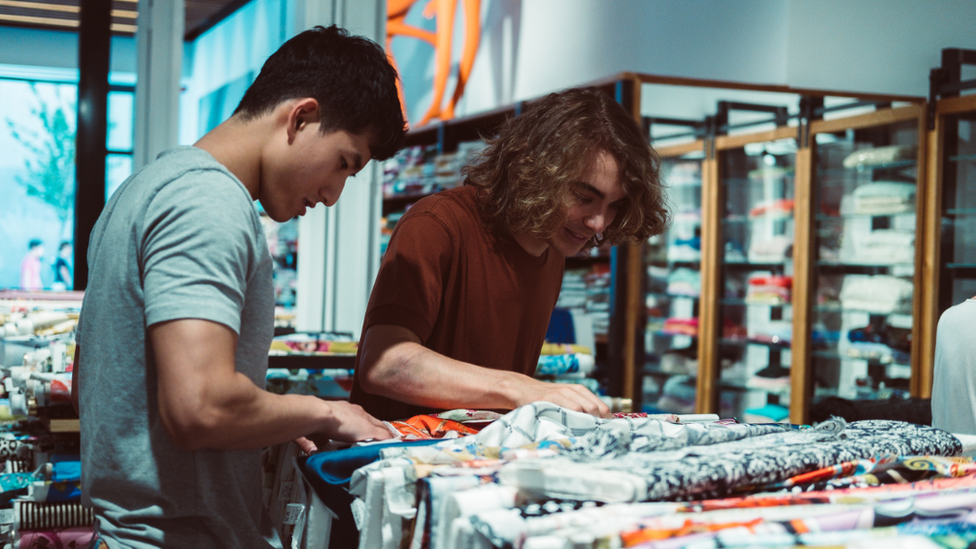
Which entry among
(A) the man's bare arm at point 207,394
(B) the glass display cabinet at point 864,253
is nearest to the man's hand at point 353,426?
(A) the man's bare arm at point 207,394

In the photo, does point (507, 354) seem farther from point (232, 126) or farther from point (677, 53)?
point (677, 53)

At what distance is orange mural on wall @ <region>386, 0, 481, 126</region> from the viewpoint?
20.4 feet

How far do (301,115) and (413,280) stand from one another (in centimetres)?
53

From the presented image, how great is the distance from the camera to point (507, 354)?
1775mm

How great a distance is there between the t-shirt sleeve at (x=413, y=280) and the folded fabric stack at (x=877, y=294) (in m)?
4.36

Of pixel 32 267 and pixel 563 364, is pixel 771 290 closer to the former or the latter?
pixel 563 364

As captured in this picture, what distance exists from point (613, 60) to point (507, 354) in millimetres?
3546

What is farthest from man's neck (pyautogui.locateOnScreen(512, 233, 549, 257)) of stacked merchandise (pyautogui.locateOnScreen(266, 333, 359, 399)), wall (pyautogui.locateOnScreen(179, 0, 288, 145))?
wall (pyautogui.locateOnScreen(179, 0, 288, 145))

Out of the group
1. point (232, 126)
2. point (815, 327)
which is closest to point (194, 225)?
point (232, 126)

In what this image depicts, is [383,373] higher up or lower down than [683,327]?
higher up

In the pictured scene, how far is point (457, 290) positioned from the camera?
5.60 feet

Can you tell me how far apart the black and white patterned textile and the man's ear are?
55cm

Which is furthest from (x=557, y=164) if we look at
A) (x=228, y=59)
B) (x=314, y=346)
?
(x=228, y=59)

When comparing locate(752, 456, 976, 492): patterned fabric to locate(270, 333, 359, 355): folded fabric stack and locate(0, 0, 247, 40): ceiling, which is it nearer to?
locate(270, 333, 359, 355): folded fabric stack
